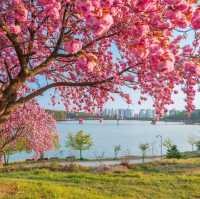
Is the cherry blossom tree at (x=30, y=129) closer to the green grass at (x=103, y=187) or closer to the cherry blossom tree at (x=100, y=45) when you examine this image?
the green grass at (x=103, y=187)

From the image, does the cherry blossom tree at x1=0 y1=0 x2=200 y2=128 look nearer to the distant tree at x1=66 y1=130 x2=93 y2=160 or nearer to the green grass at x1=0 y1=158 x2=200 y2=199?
the green grass at x1=0 y1=158 x2=200 y2=199

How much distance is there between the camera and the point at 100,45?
24.9 ft

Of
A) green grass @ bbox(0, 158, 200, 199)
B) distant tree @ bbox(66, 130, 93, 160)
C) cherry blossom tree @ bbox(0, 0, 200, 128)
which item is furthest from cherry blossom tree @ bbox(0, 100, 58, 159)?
distant tree @ bbox(66, 130, 93, 160)

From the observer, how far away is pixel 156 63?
13.2ft

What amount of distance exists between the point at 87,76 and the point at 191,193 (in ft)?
16.9

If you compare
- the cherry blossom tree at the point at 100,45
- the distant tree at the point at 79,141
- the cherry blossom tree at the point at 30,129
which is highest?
the cherry blossom tree at the point at 100,45

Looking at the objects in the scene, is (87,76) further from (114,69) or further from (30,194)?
(30,194)

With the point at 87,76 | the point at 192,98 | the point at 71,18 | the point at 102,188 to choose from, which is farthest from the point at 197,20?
the point at 102,188

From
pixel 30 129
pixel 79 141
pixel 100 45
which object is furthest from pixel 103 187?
pixel 79 141

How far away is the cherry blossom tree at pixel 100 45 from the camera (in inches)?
166

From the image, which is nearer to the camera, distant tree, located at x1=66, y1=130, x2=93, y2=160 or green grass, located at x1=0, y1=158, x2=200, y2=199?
green grass, located at x1=0, y1=158, x2=200, y2=199

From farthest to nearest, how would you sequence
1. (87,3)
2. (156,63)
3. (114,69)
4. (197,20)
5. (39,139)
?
(39,139) → (114,69) → (197,20) → (156,63) → (87,3)

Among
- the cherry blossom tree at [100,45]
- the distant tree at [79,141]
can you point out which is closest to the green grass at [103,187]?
the cherry blossom tree at [100,45]

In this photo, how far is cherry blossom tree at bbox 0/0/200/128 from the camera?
4215mm
